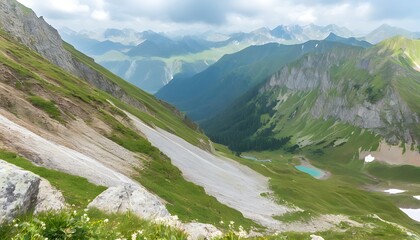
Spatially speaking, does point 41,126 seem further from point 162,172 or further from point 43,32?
point 43,32

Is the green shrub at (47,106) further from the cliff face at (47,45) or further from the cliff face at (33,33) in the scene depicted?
the cliff face at (47,45)

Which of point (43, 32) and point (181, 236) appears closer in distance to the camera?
point (181, 236)

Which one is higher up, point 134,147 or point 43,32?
point 43,32

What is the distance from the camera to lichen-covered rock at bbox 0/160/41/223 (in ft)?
35.4

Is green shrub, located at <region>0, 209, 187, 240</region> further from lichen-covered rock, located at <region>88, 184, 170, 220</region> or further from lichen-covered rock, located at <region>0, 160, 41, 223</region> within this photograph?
lichen-covered rock, located at <region>88, 184, 170, 220</region>

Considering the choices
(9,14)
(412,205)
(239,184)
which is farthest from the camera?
(412,205)

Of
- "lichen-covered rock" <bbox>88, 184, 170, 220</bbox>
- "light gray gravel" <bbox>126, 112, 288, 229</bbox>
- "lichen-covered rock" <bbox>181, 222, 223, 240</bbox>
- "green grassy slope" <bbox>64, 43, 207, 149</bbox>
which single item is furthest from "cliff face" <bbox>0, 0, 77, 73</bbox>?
"lichen-covered rock" <bbox>181, 222, 223, 240</bbox>

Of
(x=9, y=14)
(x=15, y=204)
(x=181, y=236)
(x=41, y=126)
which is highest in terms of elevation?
(x=9, y=14)

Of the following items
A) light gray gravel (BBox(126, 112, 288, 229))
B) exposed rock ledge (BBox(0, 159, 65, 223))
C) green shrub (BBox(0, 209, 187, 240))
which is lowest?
light gray gravel (BBox(126, 112, 288, 229))

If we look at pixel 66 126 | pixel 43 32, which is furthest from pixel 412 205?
pixel 43 32

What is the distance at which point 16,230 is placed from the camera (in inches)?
361

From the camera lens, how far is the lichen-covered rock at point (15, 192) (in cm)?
1079

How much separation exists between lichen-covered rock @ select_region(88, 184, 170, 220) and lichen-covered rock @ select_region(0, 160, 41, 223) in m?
5.84

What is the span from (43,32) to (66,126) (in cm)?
12459
